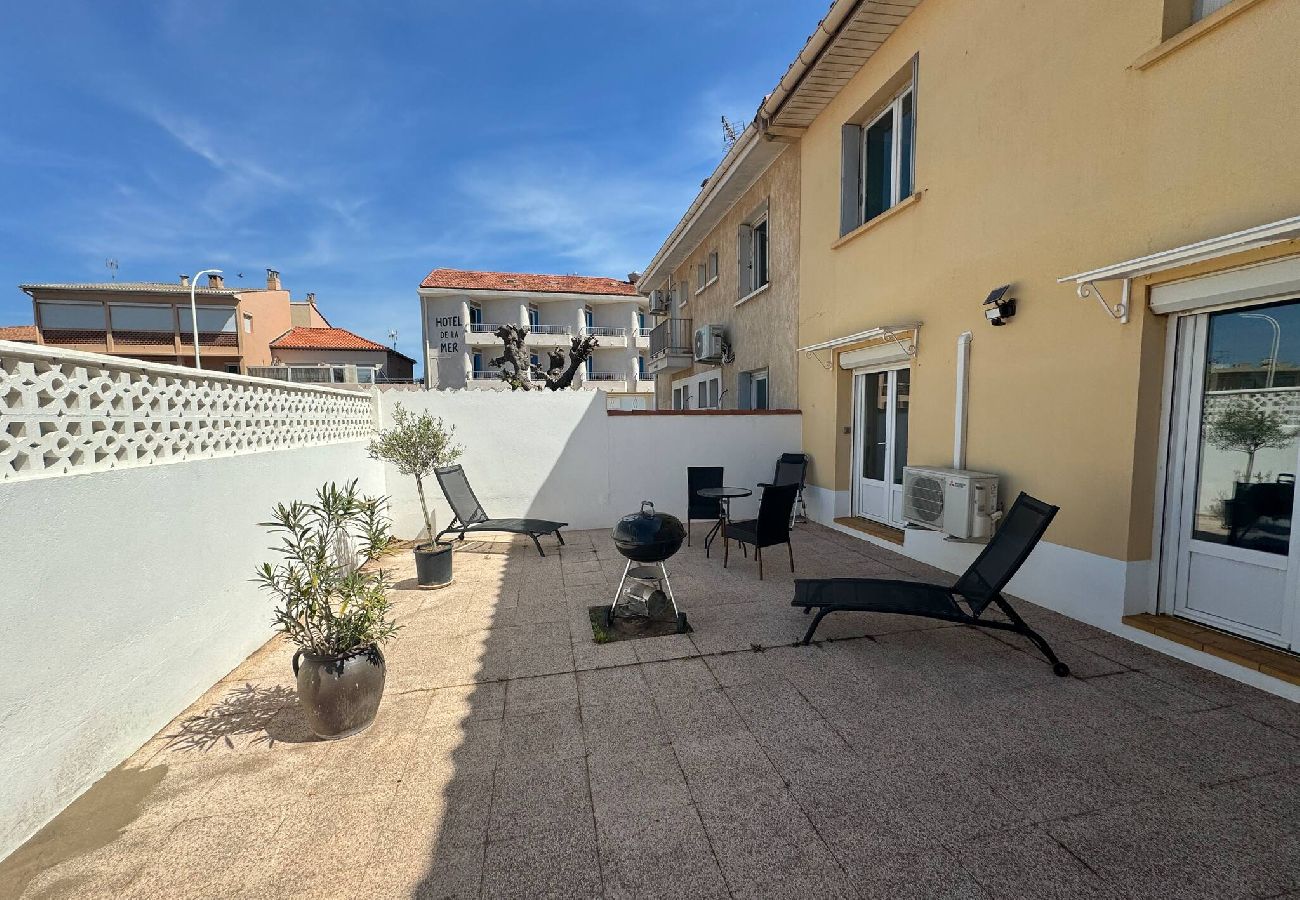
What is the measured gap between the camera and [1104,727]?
2.84 metres

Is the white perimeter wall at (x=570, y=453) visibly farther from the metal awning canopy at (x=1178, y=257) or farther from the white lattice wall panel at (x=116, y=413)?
the metal awning canopy at (x=1178, y=257)

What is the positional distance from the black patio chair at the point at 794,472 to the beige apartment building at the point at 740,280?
1.08 metres

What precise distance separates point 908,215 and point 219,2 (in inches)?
303

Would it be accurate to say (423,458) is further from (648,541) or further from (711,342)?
(711,342)

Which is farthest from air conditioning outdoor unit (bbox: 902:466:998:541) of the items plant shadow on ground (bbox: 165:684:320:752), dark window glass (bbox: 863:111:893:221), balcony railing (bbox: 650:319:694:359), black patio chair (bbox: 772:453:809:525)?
balcony railing (bbox: 650:319:694:359)

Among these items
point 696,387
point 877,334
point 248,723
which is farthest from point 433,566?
point 696,387

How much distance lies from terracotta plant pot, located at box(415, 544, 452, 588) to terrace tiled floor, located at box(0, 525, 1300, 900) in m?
1.61

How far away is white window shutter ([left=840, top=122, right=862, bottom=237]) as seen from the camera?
705 cm

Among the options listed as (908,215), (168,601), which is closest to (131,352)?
(168,601)

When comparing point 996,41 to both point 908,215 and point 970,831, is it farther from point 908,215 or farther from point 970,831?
point 970,831

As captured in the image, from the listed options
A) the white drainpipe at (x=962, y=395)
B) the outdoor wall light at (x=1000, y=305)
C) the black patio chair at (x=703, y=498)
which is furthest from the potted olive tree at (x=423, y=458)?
the outdoor wall light at (x=1000, y=305)

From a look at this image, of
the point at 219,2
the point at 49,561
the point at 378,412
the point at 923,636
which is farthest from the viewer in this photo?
the point at 378,412

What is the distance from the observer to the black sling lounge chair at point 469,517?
21.8 ft

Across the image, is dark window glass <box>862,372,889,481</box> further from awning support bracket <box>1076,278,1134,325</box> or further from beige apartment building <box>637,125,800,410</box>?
awning support bracket <box>1076,278,1134,325</box>
